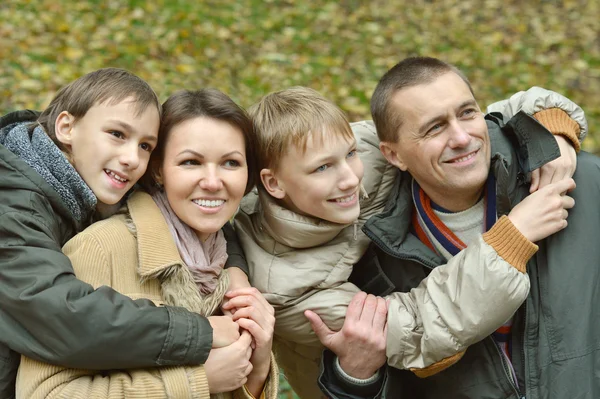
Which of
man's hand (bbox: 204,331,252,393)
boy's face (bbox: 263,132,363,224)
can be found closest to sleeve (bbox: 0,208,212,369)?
man's hand (bbox: 204,331,252,393)

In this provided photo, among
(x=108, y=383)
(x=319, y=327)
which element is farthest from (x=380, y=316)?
(x=108, y=383)

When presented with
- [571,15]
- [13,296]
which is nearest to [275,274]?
[13,296]

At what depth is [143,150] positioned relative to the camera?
293 cm

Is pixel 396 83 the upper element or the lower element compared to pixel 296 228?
upper

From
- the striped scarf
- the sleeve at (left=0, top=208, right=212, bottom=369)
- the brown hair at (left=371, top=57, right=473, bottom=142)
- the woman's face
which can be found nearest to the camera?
the sleeve at (left=0, top=208, right=212, bottom=369)

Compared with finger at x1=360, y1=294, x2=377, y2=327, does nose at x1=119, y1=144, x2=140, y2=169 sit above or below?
above

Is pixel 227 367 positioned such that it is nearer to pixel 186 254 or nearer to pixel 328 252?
pixel 186 254

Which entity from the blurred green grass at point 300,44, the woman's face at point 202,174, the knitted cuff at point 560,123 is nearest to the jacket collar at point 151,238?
the woman's face at point 202,174

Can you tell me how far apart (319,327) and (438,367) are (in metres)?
0.55

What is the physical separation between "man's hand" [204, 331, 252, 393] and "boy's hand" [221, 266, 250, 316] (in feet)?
0.59

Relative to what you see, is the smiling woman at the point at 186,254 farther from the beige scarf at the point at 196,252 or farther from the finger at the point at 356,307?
the finger at the point at 356,307

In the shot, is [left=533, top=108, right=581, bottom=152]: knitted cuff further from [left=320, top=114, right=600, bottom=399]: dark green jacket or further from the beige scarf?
the beige scarf

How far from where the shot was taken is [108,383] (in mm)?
2525

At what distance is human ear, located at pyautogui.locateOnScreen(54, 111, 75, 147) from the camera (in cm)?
288
